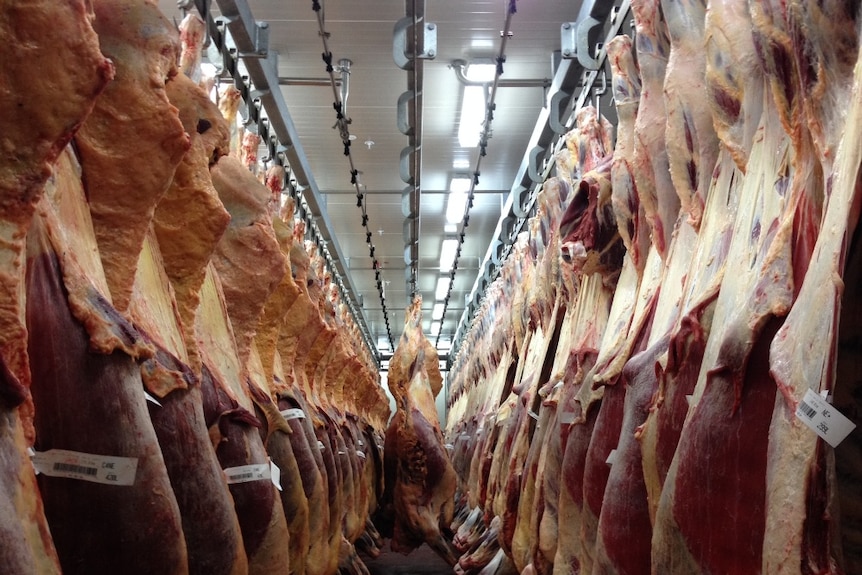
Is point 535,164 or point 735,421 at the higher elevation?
point 535,164

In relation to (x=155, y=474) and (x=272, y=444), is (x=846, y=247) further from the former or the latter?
(x=272, y=444)

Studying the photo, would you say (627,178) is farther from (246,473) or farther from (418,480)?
(418,480)

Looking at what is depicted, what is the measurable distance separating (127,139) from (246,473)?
117cm

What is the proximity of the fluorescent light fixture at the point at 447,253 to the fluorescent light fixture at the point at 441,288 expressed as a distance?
0.75m

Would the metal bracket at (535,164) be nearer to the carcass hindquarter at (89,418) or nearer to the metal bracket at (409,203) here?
the metal bracket at (409,203)

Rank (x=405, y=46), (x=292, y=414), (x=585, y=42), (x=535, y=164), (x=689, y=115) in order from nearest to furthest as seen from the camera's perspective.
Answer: (x=689, y=115) < (x=292, y=414) < (x=585, y=42) < (x=405, y=46) < (x=535, y=164)

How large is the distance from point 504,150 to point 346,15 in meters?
3.47

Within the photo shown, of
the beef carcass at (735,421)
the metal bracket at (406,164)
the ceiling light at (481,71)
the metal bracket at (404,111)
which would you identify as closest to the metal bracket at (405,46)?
the metal bracket at (404,111)

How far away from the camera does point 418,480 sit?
263 inches

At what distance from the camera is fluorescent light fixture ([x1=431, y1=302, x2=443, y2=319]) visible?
62.8ft

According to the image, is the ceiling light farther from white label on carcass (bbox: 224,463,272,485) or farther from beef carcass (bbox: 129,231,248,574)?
beef carcass (bbox: 129,231,248,574)

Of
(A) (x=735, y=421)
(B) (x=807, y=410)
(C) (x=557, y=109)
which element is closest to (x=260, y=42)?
(C) (x=557, y=109)

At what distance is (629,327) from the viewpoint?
307cm

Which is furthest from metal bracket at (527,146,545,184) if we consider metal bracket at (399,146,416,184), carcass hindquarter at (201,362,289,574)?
carcass hindquarter at (201,362,289,574)
